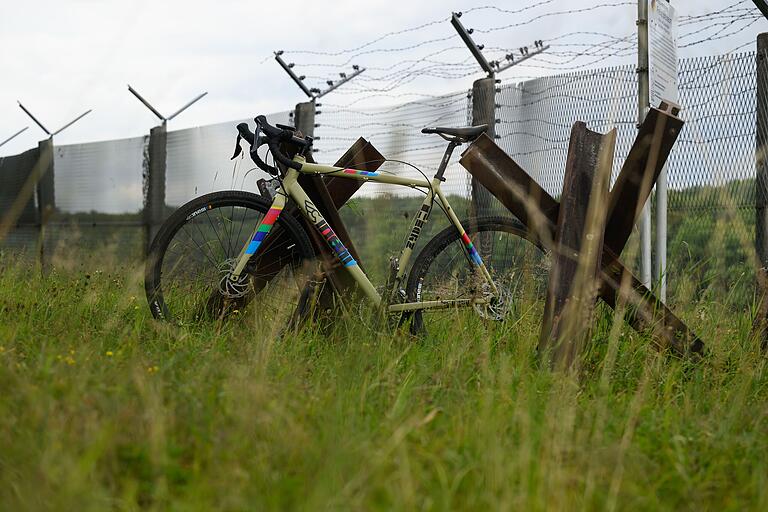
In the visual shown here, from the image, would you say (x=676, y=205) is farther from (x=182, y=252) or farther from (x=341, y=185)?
(x=182, y=252)

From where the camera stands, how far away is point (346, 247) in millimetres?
4203

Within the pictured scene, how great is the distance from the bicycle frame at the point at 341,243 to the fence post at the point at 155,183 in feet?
25.0

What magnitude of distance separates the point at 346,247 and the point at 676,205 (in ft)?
9.01

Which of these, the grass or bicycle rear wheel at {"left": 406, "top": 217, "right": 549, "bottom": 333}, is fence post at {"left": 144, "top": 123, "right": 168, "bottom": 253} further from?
the grass

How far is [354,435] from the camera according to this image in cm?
220

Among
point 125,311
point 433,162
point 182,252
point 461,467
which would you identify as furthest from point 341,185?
point 433,162

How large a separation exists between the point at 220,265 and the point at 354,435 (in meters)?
2.06

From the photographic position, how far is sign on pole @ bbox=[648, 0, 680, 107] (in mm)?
4630

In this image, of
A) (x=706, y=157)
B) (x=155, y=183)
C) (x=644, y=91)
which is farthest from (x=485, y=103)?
(x=155, y=183)

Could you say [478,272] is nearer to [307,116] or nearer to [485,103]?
[485,103]

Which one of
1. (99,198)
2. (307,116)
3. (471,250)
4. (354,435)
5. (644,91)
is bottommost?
(354,435)

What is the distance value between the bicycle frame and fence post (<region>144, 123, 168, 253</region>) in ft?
25.0

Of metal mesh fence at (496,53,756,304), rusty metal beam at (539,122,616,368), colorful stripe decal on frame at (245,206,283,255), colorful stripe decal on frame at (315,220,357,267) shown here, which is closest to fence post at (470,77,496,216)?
metal mesh fence at (496,53,756,304)

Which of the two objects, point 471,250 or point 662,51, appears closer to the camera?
point 471,250
